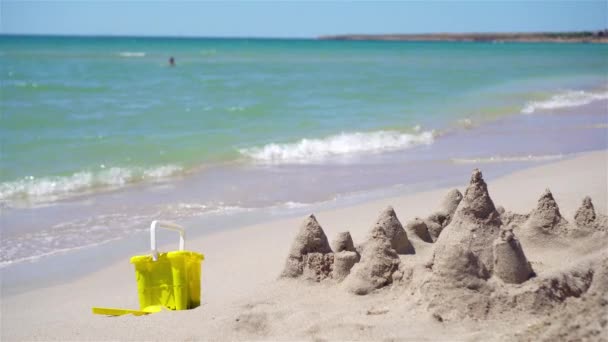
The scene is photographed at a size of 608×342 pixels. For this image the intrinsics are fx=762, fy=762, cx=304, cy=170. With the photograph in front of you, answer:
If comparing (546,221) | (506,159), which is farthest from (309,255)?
(506,159)

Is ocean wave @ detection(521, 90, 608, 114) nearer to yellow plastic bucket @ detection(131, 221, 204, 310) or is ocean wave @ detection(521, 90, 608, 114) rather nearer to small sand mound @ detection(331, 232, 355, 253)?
small sand mound @ detection(331, 232, 355, 253)

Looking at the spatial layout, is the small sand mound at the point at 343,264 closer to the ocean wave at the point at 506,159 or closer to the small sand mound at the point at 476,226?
the small sand mound at the point at 476,226

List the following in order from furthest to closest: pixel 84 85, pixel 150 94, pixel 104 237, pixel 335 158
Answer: pixel 84 85 → pixel 150 94 → pixel 335 158 → pixel 104 237

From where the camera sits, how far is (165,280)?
4.55m

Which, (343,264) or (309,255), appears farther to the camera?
(309,255)

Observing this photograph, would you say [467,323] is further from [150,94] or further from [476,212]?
[150,94]

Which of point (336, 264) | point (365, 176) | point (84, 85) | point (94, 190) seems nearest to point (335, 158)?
point (365, 176)

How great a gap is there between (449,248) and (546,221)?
1.41 meters

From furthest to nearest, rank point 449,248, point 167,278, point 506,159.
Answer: point 506,159
point 167,278
point 449,248

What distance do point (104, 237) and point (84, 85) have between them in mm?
19136

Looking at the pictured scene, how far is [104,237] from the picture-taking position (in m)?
7.30

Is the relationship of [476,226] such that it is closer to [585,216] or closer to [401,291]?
[401,291]

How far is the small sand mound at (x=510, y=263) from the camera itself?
13.0 ft

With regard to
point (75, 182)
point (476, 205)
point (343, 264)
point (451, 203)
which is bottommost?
point (75, 182)
